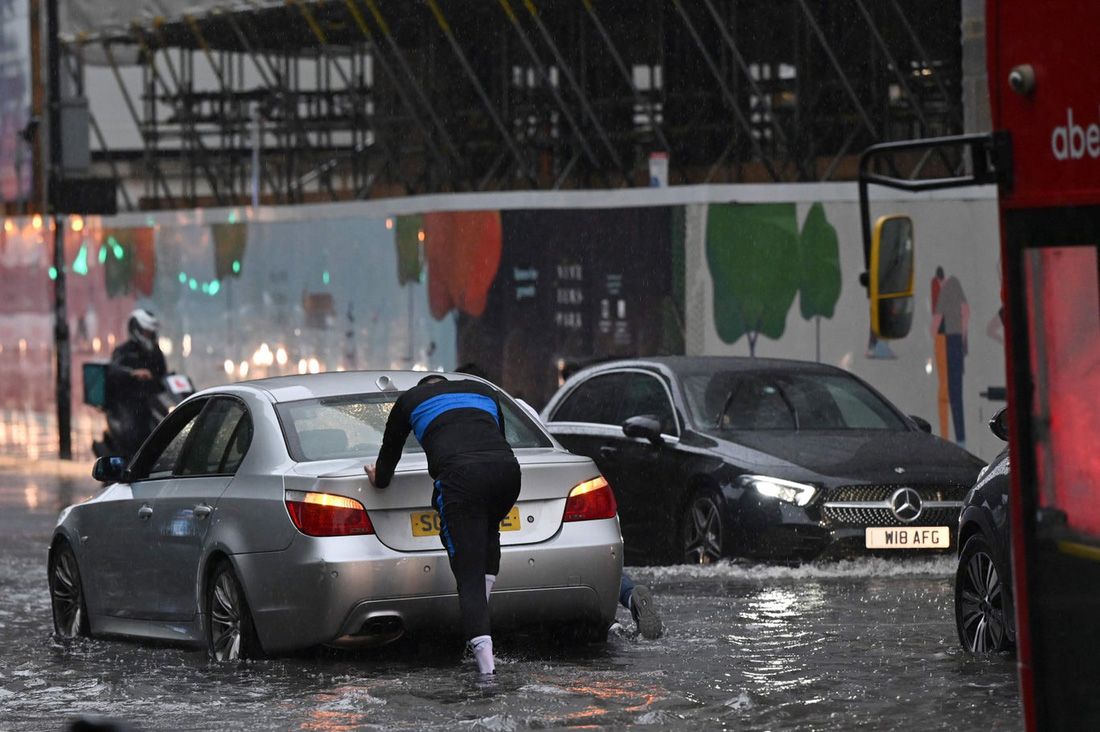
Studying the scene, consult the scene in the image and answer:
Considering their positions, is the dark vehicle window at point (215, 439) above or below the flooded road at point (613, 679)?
above

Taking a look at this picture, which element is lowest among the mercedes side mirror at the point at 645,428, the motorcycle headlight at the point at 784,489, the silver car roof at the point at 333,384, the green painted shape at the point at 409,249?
the motorcycle headlight at the point at 784,489

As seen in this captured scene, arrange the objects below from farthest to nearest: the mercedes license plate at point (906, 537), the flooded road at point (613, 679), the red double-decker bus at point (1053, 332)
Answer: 1. the mercedes license plate at point (906, 537)
2. the flooded road at point (613, 679)
3. the red double-decker bus at point (1053, 332)

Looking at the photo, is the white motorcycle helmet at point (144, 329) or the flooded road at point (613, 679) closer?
the flooded road at point (613, 679)

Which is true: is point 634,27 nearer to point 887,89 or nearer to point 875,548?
point 887,89

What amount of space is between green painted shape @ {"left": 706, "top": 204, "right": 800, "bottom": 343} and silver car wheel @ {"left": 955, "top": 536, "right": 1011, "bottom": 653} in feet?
39.4

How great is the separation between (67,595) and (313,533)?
268 cm

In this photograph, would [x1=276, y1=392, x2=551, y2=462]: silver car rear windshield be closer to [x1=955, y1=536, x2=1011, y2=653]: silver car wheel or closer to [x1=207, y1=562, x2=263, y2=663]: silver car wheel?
[x1=207, y1=562, x2=263, y2=663]: silver car wheel

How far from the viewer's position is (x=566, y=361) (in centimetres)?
2238

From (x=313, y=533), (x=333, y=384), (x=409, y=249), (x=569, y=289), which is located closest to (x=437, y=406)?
(x=313, y=533)

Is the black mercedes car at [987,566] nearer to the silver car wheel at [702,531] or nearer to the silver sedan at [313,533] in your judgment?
the silver sedan at [313,533]

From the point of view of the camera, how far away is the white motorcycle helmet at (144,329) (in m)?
20.4

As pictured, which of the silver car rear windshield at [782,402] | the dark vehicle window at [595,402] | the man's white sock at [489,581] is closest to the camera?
the man's white sock at [489,581]

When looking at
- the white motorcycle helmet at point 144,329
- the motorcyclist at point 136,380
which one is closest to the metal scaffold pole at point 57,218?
the motorcyclist at point 136,380

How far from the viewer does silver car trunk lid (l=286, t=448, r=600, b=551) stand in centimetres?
968
